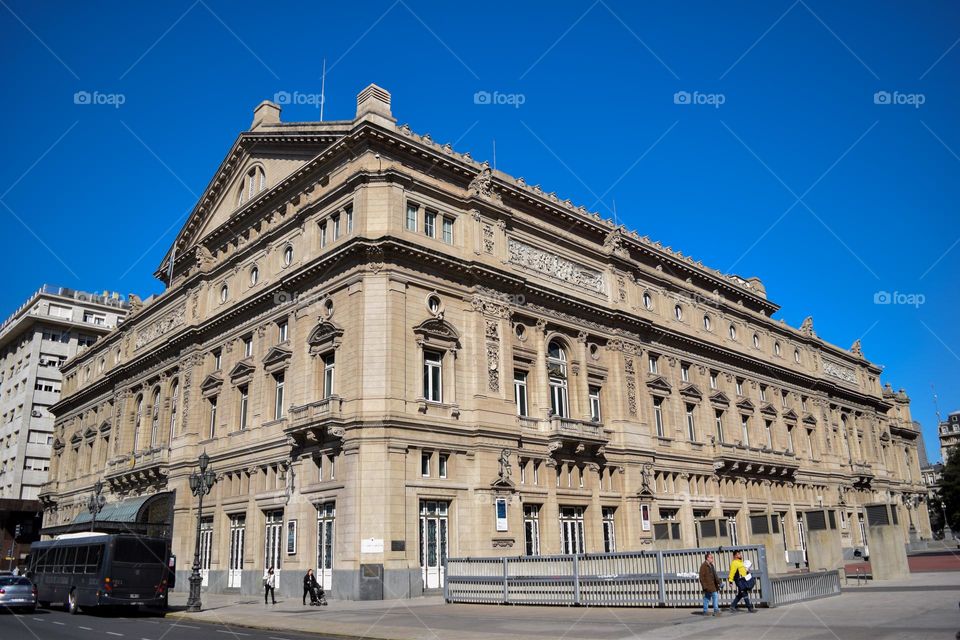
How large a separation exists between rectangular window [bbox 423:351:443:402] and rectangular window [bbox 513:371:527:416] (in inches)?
201

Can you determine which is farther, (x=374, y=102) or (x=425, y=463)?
(x=374, y=102)

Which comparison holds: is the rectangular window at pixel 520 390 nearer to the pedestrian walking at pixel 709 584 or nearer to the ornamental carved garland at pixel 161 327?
the pedestrian walking at pixel 709 584

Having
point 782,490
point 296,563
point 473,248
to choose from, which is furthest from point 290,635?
point 782,490

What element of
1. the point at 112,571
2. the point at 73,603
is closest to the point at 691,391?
the point at 112,571

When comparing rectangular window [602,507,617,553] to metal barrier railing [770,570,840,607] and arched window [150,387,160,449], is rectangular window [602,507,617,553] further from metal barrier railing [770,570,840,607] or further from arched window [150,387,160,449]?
arched window [150,387,160,449]

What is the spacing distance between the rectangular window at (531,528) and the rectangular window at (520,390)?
16.5 feet

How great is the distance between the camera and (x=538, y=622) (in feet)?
68.2

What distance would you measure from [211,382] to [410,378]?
1720cm

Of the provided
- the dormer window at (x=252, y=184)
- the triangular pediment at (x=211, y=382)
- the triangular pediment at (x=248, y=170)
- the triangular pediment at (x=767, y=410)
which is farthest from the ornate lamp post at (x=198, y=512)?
the triangular pediment at (x=767, y=410)

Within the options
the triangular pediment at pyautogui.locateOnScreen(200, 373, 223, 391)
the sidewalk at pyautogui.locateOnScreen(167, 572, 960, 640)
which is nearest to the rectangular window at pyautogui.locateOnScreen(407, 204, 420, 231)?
the triangular pediment at pyautogui.locateOnScreen(200, 373, 223, 391)

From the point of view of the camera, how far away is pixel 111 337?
65125 millimetres

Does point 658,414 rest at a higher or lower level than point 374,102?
lower

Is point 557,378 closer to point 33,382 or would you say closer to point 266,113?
point 266,113

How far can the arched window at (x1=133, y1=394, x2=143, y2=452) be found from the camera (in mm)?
54875
